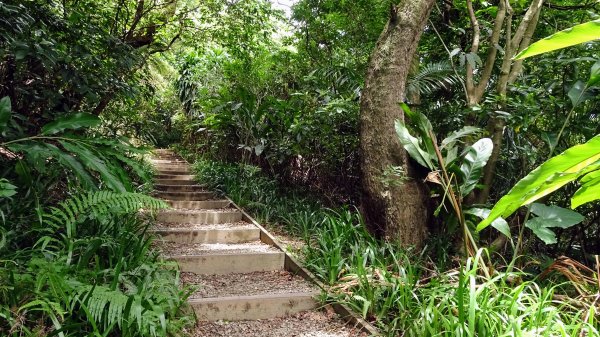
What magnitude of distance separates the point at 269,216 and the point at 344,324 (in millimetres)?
2294

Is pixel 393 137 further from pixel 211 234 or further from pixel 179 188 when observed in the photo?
pixel 179 188

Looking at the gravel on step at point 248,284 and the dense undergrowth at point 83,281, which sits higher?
the dense undergrowth at point 83,281

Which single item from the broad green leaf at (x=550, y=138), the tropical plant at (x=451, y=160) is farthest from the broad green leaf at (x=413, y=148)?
the broad green leaf at (x=550, y=138)

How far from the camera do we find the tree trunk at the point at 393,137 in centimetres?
334

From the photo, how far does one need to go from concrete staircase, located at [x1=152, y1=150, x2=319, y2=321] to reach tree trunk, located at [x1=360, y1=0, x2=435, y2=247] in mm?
897

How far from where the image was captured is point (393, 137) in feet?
11.0

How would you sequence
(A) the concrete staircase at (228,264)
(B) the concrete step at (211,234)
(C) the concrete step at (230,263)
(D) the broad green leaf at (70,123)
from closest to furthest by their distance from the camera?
(D) the broad green leaf at (70,123)
(A) the concrete staircase at (228,264)
(C) the concrete step at (230,263)
(B) the concrete step at (211,234)

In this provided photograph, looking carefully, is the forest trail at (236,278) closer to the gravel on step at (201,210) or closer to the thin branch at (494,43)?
the gravel on step at (201,210)

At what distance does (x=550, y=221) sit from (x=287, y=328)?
1.85 metres

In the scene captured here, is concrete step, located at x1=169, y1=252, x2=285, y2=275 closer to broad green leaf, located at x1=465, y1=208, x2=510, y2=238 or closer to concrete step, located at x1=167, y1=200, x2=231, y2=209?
broad green leaf, located at x1=465, y1=208, x2=510, y2=238

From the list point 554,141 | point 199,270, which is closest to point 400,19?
point 554,141

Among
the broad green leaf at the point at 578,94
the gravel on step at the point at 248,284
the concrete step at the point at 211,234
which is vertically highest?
the broad green leaf at the point at 578,94

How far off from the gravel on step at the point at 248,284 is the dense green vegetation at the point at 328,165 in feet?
0.68

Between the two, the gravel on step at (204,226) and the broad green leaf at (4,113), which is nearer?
the broad green leaf at (4,113)
